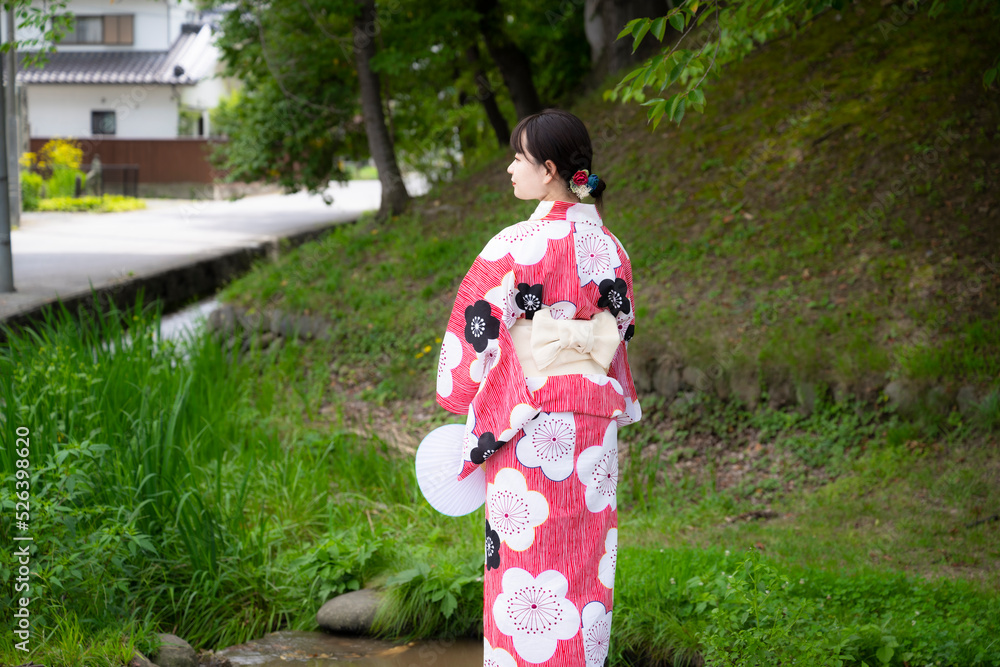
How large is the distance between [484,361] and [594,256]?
1.48ft

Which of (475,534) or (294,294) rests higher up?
(294,294)

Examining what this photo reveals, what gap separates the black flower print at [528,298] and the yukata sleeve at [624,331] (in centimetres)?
22

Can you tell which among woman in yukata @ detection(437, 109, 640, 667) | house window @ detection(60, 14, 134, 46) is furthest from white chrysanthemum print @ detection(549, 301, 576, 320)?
house window @ detection(60, 14, 134, 46)

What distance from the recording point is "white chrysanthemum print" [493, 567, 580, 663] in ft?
8.27

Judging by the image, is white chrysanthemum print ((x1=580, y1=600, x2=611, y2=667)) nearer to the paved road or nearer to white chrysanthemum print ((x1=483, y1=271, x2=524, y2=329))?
white chrysanthemum print ((x1=483, y1=271, x2=524, y2=329))

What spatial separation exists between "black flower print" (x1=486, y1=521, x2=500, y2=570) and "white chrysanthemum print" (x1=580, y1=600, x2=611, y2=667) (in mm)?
297

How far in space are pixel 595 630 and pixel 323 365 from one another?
216 inches

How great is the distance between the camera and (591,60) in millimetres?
11797

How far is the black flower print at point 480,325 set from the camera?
250 cm

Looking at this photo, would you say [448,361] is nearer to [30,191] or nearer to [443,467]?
[443,467]

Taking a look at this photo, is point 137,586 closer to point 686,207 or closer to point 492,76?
point 686,207

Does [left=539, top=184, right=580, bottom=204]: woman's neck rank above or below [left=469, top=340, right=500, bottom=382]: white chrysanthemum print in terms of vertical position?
above

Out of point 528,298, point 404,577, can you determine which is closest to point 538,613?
point 528,298

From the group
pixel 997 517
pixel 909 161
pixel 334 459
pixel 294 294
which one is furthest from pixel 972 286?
pixel 294 294
